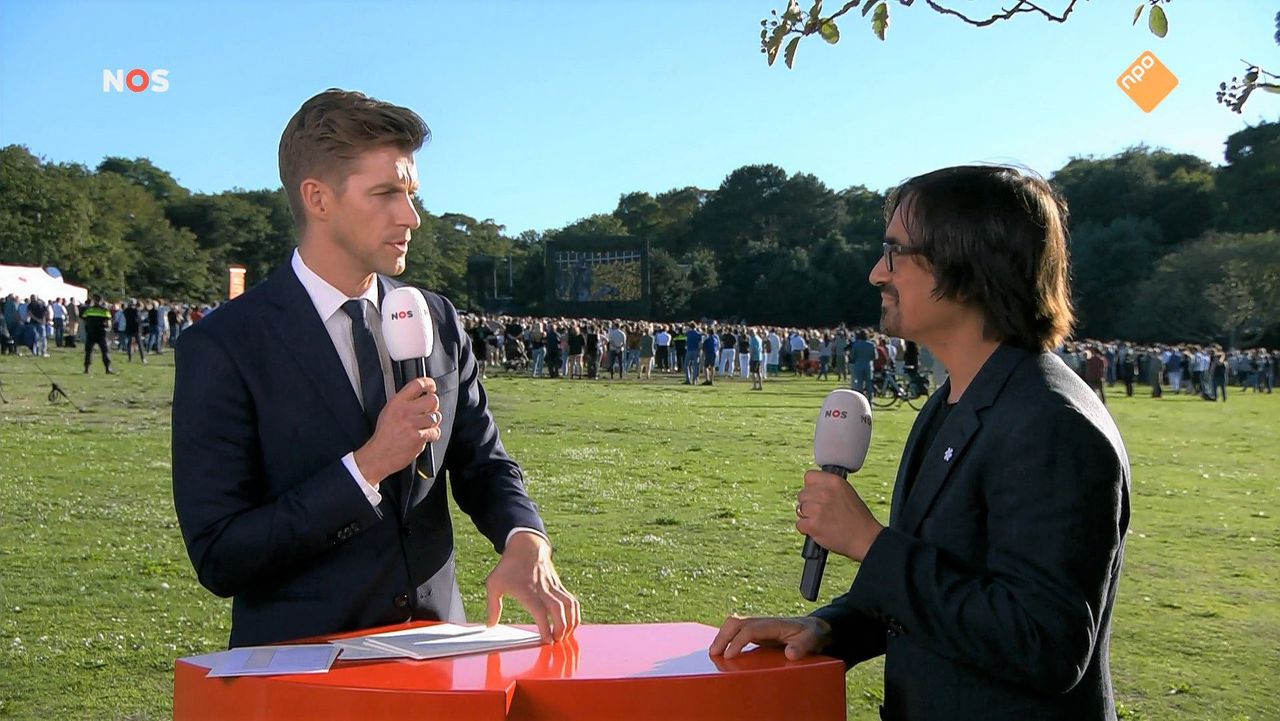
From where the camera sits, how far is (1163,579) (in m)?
9.70

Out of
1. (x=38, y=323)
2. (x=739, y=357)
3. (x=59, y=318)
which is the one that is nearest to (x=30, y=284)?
(x=59, y=318)

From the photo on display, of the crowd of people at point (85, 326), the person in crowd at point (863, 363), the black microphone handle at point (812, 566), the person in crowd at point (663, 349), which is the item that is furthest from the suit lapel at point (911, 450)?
the person in crowd at point (663, 349)

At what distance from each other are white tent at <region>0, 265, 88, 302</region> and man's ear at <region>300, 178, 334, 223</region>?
53.5 metres

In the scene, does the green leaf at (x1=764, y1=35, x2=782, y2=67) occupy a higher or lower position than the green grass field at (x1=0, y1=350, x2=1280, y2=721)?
higher

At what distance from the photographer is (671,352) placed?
49.5 m

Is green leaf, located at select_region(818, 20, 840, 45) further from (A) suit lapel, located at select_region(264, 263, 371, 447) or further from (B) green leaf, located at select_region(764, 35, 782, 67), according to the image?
(A) suit lapel, located at select_region(264, 263, 371, 447)

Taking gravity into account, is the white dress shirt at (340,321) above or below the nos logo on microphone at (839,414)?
above

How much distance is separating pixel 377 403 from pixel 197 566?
0.50m

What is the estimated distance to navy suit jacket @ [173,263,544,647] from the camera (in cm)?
246

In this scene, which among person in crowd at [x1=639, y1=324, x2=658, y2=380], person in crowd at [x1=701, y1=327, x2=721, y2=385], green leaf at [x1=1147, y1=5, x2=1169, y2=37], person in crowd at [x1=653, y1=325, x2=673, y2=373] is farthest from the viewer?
person in crowd at [x1=653, y1=325, x2=673, y2=373]

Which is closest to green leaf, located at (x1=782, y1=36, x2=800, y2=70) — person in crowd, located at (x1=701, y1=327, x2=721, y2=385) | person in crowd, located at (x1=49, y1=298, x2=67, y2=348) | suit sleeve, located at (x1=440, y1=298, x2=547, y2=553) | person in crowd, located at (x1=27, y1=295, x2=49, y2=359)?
suit sleeve, located at (x1=440, y1=298, x2=547, y2=553)

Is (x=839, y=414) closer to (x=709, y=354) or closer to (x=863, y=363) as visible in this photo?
(x=863, y=363)

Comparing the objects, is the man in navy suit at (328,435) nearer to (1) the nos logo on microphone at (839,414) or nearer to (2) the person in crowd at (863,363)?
(1) the nos logo on microphone at (839,414)

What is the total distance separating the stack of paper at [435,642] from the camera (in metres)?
2.28
